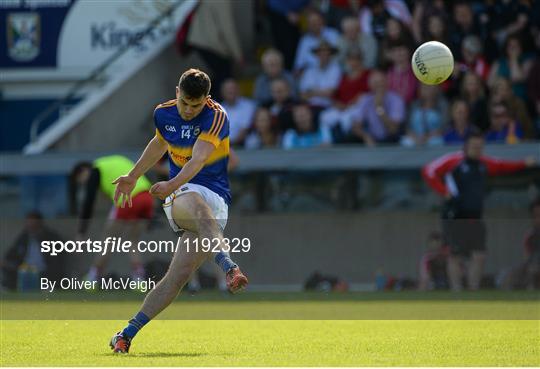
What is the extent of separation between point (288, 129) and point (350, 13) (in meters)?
2.78

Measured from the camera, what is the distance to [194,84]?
9.43 metres

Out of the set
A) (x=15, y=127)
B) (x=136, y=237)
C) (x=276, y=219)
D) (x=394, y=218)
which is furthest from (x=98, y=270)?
(x=15, y=127)

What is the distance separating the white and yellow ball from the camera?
12688 millimetres

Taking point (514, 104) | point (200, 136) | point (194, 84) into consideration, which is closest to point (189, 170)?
point (200, 136)

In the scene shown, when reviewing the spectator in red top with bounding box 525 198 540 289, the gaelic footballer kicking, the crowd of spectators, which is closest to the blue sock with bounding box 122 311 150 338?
the gaelic footballer kicking

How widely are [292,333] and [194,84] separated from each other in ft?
9.59

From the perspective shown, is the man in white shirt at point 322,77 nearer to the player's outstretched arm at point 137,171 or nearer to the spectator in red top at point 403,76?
the spectator in red top at point 403,76

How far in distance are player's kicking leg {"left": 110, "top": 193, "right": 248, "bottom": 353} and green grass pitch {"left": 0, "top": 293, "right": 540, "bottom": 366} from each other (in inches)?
9.1

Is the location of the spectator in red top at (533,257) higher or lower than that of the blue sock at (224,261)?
lower

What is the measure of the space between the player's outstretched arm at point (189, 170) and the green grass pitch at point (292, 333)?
118 cm

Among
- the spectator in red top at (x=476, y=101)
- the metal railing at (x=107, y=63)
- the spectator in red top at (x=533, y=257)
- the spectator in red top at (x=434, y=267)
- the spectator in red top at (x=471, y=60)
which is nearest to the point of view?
the spectator in red top at (x=533, y=257)

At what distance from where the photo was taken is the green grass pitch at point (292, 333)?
9.08 metres

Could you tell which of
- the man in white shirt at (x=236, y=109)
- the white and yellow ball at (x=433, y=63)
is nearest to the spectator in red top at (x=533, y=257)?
the man in white shirt at (x=236, y=109)

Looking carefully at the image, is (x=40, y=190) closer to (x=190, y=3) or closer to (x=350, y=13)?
(x=190, y=3)
